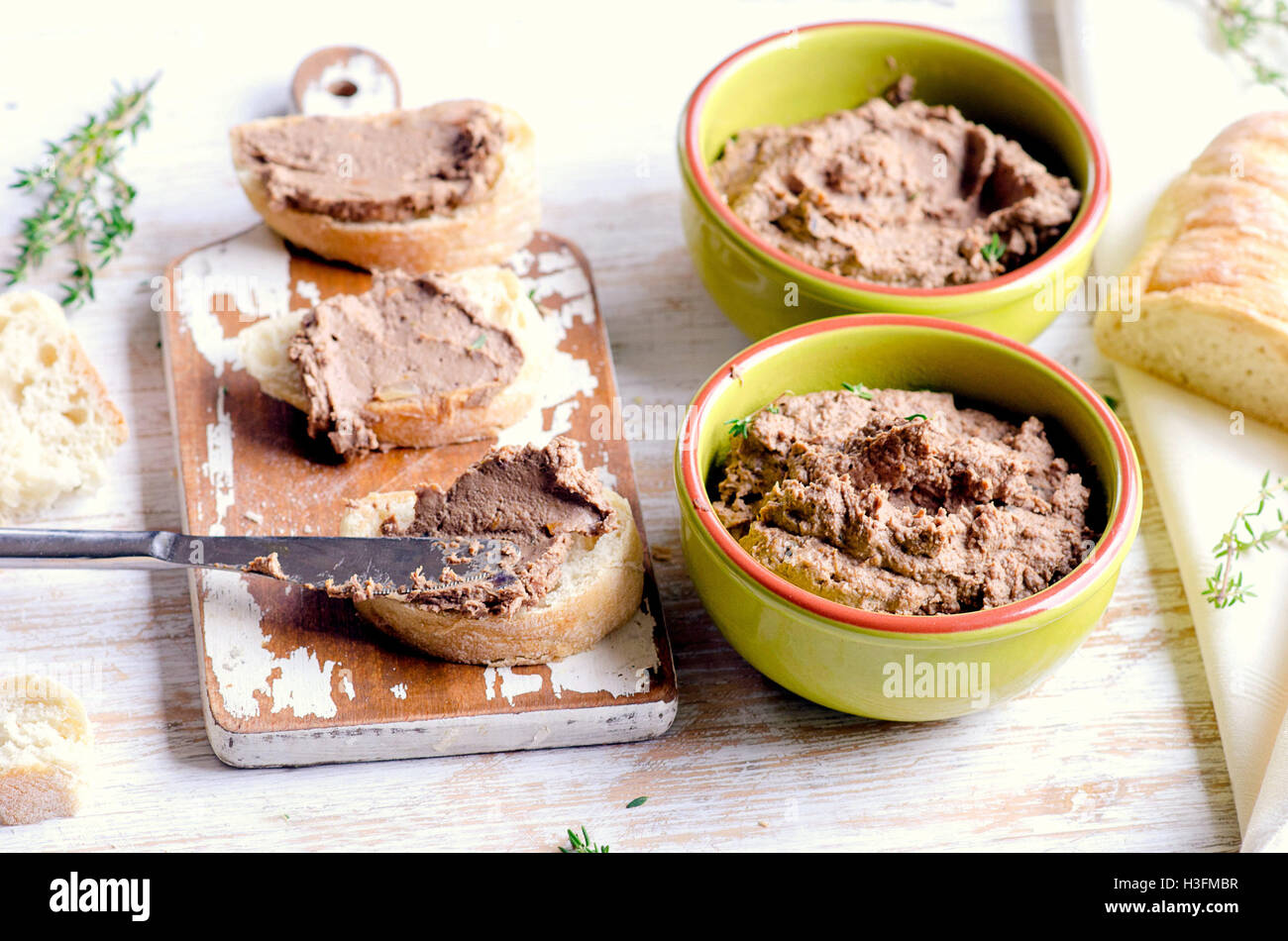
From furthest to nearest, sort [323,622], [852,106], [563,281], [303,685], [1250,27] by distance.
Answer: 1. [1250,27]
2. [852,106]
3. [563,281]
4. [323,622]
5. [303,685]

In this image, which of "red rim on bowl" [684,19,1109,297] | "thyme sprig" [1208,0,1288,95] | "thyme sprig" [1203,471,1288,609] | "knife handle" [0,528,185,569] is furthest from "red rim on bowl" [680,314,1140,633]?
"thyme sprig" [1208,0,1288,95]

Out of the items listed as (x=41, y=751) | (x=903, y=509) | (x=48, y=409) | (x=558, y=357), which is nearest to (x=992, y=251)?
(x=903, y=509)

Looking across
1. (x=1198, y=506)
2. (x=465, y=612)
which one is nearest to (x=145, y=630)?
(x=465, y=612)

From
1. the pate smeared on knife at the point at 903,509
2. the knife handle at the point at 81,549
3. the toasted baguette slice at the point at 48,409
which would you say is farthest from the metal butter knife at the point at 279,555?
the pate smeared on knife at the point at 903,509

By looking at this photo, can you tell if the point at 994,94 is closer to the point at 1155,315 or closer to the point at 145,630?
the point at 1155,315

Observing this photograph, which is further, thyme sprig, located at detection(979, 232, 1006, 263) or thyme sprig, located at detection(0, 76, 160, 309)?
thyme sprig, located at detection(0, 76, 160, 309)

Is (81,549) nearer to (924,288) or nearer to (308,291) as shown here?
(308,291)

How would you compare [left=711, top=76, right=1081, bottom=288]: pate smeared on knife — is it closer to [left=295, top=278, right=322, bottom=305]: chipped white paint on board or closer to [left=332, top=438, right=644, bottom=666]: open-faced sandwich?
[left=332, top=438, right=644, bottom=666]: open-faced sandwich

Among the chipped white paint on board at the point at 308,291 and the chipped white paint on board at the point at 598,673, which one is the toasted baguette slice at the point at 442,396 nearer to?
the chipped white paint on board at the point at 308,291
